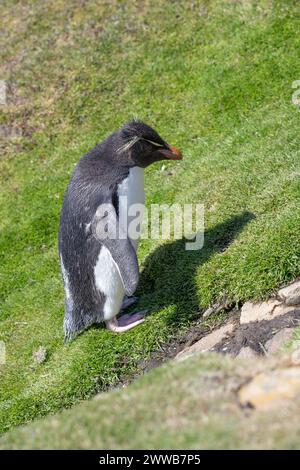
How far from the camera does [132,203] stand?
23.3 ft

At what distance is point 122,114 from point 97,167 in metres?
3.64

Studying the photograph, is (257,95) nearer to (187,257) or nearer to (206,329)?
(187,257)

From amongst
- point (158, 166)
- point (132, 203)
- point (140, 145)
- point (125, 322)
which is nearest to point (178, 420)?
point (125, 322)

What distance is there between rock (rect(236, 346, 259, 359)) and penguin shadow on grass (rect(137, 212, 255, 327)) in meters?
0.92

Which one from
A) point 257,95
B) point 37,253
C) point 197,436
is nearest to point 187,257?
point 37,253

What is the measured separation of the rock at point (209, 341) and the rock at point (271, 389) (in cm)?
238

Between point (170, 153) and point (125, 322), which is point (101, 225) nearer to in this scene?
point (125, 322)

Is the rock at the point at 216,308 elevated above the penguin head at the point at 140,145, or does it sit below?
below

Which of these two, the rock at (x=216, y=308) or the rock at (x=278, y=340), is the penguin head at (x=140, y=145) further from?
the rock at (x=278, y=340)

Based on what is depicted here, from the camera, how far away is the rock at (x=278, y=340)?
233 inches

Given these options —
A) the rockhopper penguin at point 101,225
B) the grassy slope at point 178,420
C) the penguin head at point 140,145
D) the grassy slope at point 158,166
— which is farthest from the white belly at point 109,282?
the grassy slope at point 178,420

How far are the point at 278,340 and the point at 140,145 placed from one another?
2487 millimetres

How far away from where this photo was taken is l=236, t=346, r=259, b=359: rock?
5992mm

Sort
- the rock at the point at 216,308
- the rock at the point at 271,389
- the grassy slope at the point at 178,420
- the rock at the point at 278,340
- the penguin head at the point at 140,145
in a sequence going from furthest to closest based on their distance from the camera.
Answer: the penguin head at the point at 140,145, the rock at the point at 216,308, the rock at the point at 278,340, the rock at the point at 271,389, the grassy slope at the point at 178,420
